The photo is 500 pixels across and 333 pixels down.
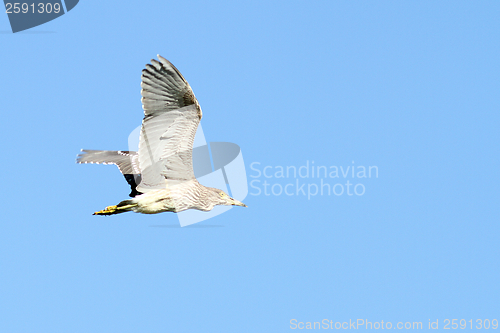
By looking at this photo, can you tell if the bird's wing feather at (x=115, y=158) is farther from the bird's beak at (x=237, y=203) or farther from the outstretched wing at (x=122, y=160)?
the bird's beak at (x=237, y=203)

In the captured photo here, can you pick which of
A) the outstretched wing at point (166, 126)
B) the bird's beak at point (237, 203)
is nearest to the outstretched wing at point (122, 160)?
the outstretched wing at point (166, 126)

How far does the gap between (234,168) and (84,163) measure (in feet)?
11.3

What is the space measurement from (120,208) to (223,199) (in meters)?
2.25

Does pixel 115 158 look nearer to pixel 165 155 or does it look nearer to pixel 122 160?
pixel 122 160

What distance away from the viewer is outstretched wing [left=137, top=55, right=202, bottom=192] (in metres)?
8.56

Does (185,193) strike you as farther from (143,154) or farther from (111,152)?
(111,152)

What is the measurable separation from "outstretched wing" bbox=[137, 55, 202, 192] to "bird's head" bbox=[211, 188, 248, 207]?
88 centimetres

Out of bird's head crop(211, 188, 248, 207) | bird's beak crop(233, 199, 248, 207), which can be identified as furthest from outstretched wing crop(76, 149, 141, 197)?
bird's beak crop(233, 199, 248, 207)

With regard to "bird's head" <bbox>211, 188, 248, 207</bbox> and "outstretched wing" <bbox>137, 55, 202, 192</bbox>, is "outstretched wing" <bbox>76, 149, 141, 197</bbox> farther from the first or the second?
"bird's head" <bbox>211, 188, 248, 207</bbox>

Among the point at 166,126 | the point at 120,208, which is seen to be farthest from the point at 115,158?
the point at 166,126

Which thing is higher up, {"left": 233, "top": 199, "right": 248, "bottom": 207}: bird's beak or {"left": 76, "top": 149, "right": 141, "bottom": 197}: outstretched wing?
{"left": 76, "top": 149, "right": 141, "bottom": 197}: outstretched wing

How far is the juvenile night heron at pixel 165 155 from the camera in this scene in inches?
339

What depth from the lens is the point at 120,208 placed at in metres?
9.53

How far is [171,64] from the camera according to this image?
27.8 feet
